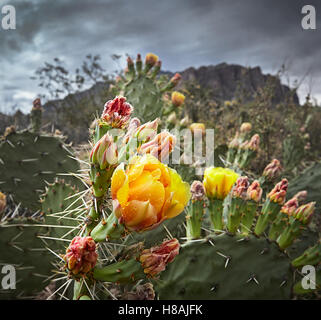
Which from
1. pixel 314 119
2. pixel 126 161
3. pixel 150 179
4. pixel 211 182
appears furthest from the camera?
pixel 314 119

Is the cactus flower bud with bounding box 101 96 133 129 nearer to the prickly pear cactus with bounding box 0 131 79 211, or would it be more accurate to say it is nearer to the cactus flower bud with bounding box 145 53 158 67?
the prickly pear cactus with bounding box 0 131 79 211

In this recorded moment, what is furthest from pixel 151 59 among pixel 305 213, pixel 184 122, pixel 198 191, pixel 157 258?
pixel 157 258

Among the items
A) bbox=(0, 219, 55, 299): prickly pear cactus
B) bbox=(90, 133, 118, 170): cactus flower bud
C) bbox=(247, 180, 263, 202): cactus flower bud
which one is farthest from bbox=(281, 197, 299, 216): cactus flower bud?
bbox=(0, 219, 55, 299): prickly pear cactus

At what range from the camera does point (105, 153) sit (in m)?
0.63

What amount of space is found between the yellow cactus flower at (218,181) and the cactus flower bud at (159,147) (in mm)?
558

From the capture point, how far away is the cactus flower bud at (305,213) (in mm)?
1260

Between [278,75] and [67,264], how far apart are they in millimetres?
3961

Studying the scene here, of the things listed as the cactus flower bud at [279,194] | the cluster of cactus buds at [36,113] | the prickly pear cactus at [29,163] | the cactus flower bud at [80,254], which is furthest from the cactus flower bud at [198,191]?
the cluster of cactus buds at [36,113]

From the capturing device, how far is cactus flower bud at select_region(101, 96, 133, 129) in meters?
0.71

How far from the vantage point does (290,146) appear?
365 cm

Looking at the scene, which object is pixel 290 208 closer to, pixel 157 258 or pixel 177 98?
pixel 157 258

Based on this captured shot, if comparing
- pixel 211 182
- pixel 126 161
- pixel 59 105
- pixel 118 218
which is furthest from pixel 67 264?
pixel 59 105

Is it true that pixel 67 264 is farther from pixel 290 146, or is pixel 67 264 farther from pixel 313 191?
pixel 290 146

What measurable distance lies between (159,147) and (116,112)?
0.54 ft
